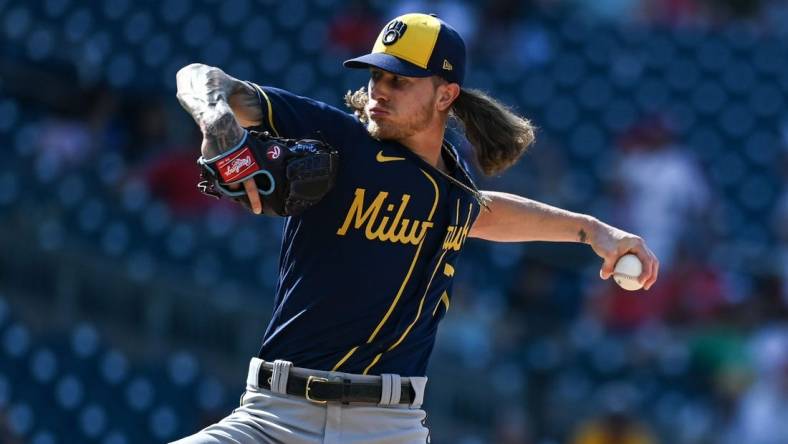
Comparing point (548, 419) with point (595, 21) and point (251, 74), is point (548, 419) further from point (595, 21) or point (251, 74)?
point (595, 21)

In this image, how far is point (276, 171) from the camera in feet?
9.71

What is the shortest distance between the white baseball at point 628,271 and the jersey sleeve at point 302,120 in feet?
2.67

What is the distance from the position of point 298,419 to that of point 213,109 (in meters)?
0.85

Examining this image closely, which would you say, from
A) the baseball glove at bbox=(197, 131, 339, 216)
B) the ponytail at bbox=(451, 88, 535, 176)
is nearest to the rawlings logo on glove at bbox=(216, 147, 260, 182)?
the baseball glove at bbox=(197, 131, 339, 216)

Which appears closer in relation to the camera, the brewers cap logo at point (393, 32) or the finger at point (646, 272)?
the brewers cap logo at point (393, 32)

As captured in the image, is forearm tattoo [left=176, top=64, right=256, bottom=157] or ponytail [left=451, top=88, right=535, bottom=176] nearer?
forearm tattoo [left=176, top=64, right=256, bottom=157]

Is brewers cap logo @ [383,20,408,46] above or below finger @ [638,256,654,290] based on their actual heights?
above

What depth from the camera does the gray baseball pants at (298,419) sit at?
11.0 ft

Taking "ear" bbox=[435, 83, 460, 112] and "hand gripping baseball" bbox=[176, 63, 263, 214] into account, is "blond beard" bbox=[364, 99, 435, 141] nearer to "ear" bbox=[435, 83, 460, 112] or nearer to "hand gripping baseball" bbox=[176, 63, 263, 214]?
"ear" bbox=[435, 83, 460, 112]

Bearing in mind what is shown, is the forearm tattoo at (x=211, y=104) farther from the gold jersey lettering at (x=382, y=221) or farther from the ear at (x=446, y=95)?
the ear at (x=446, y=95)

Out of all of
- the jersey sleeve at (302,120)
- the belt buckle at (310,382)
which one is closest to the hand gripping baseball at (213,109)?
the jersey sleeve at (302,120)

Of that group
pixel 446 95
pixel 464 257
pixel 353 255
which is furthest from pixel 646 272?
pixel 464 257

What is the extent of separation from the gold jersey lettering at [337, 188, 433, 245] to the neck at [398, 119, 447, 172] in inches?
Result: 6.2

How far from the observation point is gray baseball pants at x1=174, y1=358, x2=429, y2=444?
11.0ft
